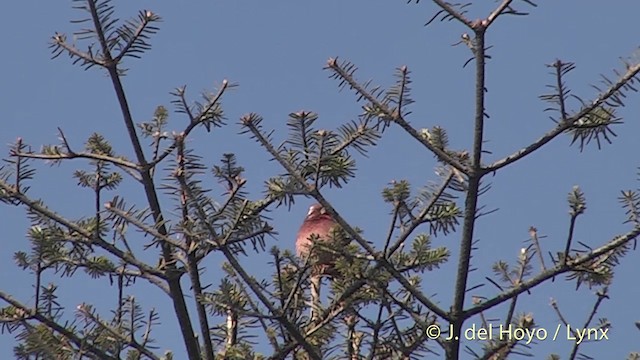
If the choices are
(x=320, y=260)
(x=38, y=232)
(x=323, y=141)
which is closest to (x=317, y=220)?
(x=320, y=260)

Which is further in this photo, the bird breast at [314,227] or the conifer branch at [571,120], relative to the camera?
the bird breast at [314,227]

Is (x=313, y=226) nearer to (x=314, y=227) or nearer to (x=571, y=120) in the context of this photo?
(x=314, y=227)

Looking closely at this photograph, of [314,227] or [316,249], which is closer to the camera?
[316,249]

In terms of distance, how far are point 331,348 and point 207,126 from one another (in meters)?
0.65

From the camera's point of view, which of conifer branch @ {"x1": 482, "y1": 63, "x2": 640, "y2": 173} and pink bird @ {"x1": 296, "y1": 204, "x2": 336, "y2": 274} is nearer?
conifer branch @ {"x1": 482, "y1": 63, "x2": 640, "y2": 173}

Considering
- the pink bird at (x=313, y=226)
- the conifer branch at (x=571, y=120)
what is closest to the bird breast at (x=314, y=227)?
the pink bird at (x=313, y=226)

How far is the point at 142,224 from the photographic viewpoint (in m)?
2.46

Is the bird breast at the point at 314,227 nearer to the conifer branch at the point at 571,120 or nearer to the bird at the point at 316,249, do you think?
the bird at the point at 316,249

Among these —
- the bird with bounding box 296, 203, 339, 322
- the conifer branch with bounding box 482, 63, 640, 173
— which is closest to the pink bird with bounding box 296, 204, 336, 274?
the bird with bounding box 296, 203, 339, 322

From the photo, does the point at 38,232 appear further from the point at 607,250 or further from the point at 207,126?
the point at 607,250

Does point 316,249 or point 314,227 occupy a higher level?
point 314,227

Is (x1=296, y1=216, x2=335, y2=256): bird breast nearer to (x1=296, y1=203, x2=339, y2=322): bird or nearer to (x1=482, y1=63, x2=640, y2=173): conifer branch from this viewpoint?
(x1=296, y1=203, x2=339, y2=322): bird

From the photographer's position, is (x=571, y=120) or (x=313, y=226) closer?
(x=571, y=120)

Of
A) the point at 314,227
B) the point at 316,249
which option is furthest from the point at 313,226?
the point at 316,249
